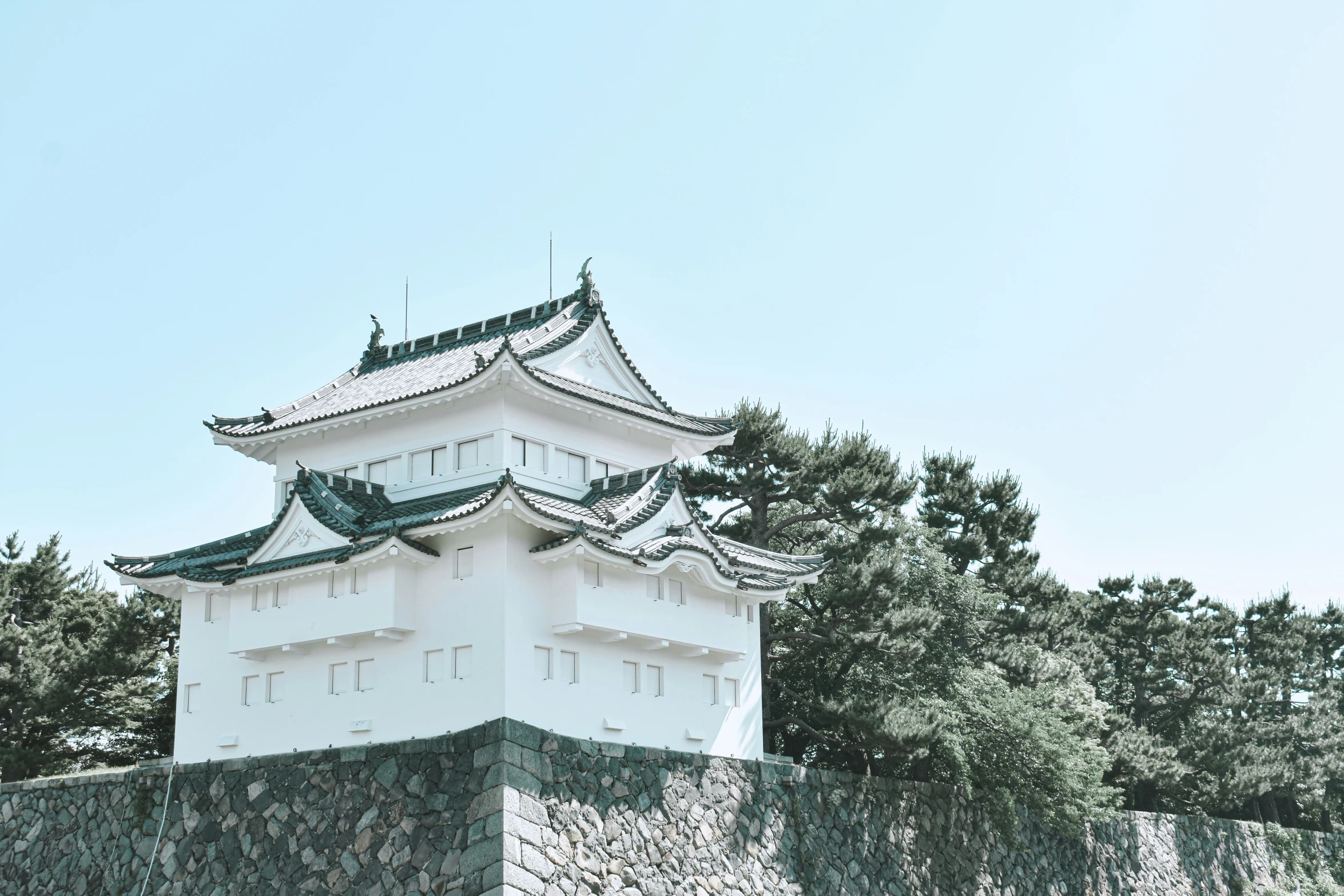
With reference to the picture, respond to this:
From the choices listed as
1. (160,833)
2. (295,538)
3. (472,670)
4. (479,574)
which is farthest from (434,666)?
(160,833)

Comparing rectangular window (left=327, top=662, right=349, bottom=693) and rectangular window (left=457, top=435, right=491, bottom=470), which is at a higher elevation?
rectangular window (left=457, top=435, right=491, bottom=470)

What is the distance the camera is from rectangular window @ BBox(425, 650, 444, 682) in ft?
66.9

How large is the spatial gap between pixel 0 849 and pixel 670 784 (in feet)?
42.1

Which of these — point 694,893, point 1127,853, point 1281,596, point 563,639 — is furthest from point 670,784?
point 1281,596

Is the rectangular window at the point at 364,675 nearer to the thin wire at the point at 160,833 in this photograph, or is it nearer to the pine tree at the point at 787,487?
the thin wire at the point at 160,833

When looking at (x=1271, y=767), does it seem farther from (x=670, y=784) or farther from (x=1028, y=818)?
(x=670, y=784)

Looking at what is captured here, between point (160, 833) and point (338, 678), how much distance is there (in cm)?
422

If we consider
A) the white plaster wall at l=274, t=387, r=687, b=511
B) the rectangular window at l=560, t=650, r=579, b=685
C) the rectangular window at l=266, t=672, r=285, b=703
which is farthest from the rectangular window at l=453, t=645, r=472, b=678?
the rectangular window at l=266, t=672, r=285, b=703

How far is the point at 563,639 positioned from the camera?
21.0 metres

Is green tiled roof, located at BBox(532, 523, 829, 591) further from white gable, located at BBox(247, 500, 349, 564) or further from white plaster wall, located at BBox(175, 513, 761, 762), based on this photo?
white gable, located at BBox(247, 500, 349, 564)

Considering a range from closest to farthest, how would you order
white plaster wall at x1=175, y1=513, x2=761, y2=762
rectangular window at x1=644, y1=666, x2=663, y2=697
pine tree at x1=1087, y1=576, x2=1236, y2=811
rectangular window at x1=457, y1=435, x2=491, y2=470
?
white plaster wall at x1=175, y1=513, x2=761, y2=762
rectangular window at x1=644, y1=666, x2=663, y2=697
rectangular window at x1=457, y1=435, x2=491, y2=470
pine tree at x1=1087, y1=576, x2=1236, y2=811

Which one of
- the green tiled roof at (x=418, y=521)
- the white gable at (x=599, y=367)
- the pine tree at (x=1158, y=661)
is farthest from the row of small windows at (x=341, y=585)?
the pine tree at (x=1158, y=661)

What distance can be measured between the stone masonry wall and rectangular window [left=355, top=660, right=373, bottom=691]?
3.48 feet

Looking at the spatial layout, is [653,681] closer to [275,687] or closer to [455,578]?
Answer: [455,578]
